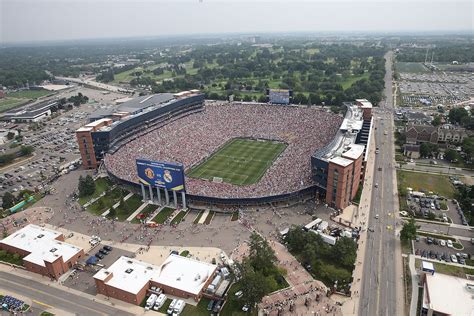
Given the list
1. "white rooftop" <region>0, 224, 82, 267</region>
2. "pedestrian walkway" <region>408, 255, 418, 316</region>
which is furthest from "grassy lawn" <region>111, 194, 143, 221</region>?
"pedestrian walkway" <region>408, 255, 418, 316</region>

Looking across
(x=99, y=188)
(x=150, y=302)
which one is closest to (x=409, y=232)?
(x=150, y=302)

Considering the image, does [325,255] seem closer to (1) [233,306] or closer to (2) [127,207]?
(1) [233,306]

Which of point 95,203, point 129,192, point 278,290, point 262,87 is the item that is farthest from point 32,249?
point 262,87

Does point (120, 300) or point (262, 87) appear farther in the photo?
point (262, 87)

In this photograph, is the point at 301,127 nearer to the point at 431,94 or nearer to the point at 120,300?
the point at 120,300

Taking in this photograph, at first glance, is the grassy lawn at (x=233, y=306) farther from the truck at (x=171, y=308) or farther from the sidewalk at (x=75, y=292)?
the sidewalk at (x=75, y=292)

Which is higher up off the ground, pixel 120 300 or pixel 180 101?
pixel 180 101
